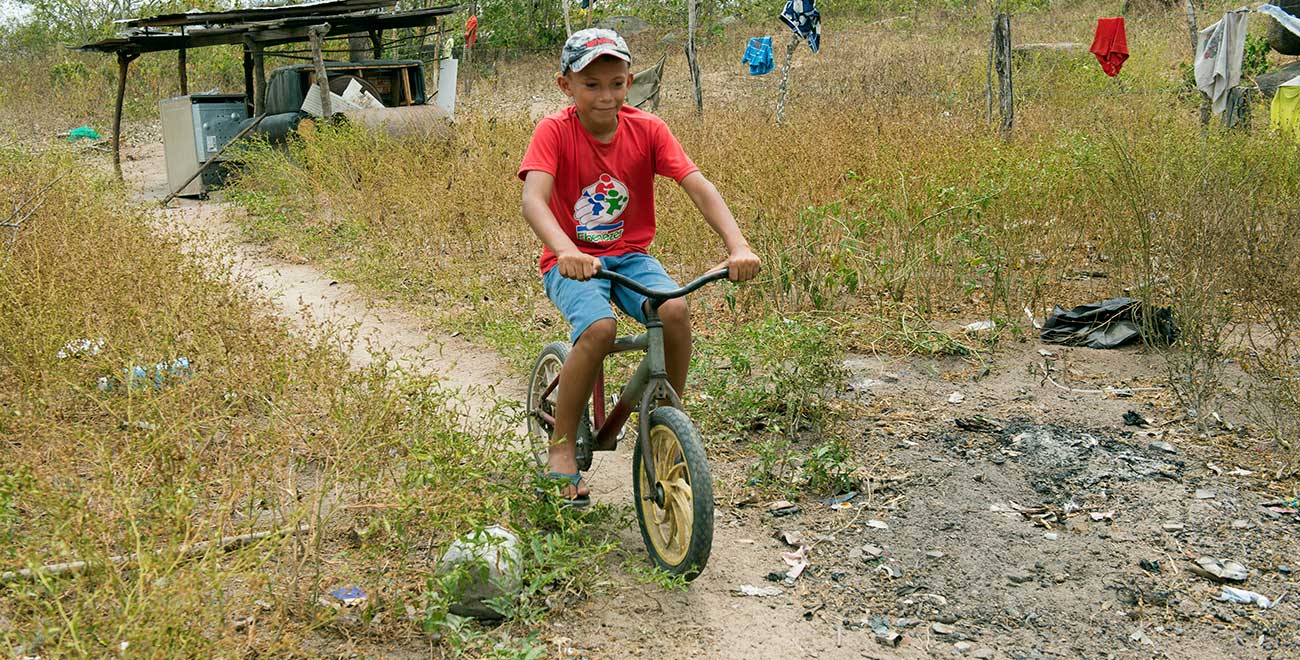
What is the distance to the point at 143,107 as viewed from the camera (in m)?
23.8

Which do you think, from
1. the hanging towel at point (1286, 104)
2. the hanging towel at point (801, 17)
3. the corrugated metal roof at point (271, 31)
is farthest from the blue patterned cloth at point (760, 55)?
the hanging towel at point (1286, 104)

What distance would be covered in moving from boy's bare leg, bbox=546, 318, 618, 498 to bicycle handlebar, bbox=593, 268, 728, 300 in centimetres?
19

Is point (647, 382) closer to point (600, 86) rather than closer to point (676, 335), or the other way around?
point (676, 335)

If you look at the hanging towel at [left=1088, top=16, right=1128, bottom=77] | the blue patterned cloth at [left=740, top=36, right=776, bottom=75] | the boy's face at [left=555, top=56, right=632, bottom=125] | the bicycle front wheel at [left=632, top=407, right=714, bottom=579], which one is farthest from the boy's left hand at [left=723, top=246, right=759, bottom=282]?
the blue patterned cloth at [left=740, top=36, right=776, bottom=75]

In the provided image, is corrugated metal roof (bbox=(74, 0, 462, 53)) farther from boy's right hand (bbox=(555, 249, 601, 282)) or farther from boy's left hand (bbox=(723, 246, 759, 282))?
boy's left hand (bbox=(723, 246, 759, 282))

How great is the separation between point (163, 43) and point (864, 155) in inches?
417

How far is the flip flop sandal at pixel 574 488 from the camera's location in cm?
365

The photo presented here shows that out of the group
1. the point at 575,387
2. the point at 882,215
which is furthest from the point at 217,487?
the point at 882,215

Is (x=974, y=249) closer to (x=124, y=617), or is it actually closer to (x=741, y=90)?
(x=124, y=617)

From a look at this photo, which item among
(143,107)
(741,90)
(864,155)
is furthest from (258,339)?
(143,107)

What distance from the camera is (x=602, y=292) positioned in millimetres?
3555

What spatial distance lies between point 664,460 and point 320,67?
11114 mm

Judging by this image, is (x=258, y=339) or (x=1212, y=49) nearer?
(x=258, y=339)

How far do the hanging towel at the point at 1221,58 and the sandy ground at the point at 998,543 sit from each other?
6039mm
